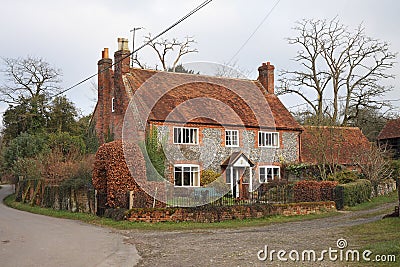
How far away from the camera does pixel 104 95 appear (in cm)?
3559

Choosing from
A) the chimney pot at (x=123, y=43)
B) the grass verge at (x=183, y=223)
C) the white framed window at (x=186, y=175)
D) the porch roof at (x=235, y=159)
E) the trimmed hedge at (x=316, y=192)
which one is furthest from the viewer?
the porch roof at (x=235, y=159)

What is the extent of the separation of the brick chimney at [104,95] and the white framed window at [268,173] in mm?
12048

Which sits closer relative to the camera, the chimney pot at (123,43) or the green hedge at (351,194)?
the green hedge at (351,194)

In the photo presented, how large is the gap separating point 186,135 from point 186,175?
281 centimetres

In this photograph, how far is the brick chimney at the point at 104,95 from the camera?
1383 inches

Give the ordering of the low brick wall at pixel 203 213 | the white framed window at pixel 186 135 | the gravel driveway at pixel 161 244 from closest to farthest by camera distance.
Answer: the gravel driveway at pixel 161 244 < the low brick wall at pixel 203 213 < the white framed window at pixel 186 135

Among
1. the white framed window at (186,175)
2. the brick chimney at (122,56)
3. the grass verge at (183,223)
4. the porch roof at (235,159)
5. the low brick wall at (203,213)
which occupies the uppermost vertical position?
the brick chimney at (122,56)

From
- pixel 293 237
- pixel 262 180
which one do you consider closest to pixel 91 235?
pixel 293 237

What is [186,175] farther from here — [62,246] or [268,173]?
[62,246]

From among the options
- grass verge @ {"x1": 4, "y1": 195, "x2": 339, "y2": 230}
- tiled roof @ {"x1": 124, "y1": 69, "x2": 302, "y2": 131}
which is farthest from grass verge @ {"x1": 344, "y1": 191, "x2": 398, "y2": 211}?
tiled roof @ {"x1": 124, "y1": 69, "x2": 302, "y2": 131}

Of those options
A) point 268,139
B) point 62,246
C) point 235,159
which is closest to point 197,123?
point 235,159

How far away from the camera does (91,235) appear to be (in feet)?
57.3

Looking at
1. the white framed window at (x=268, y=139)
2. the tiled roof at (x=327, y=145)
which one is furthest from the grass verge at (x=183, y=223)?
the white framed window at (x=268, y=139)

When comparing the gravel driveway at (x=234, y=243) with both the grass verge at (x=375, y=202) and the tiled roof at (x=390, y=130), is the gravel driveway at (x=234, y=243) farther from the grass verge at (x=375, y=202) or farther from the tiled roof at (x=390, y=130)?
the tiled roof at (x=390, y=130)
